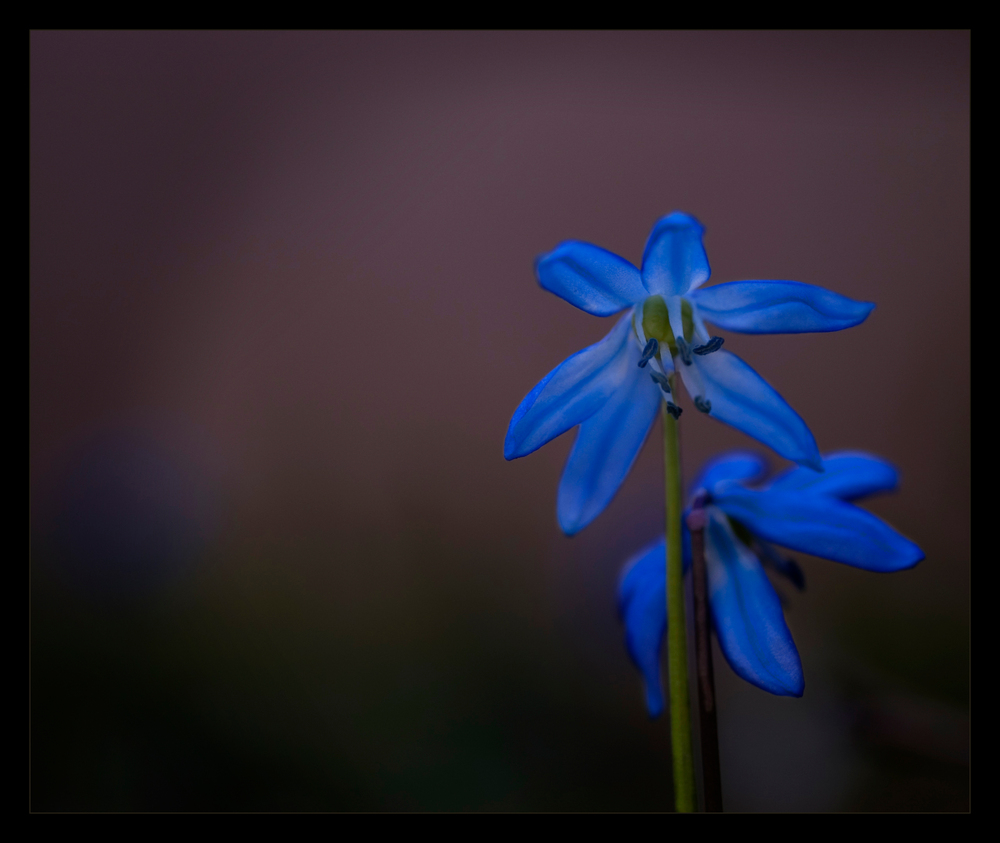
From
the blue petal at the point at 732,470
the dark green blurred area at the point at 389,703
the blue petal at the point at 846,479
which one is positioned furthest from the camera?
the dark green blurred area at the point at 389,703

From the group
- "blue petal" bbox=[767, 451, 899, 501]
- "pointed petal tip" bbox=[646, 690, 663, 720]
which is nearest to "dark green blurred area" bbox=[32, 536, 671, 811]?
"pointed petal tip" bbox=[646, 690, 663, 720]

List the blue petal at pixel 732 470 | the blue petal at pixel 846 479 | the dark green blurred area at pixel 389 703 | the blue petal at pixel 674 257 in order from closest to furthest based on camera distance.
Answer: the blue petal at pixel 674 257
the blue petal at pixel 846 479
the blue petal at pixel 732 470
the dark green blurred area at pixel 389 703

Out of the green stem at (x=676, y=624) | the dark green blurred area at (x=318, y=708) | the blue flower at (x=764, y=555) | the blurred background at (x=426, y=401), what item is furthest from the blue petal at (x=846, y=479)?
the dark green blurred area at (x=318, y=708)

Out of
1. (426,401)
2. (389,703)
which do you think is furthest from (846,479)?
(426,401)

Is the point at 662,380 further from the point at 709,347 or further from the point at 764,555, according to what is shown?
the point at 764,555

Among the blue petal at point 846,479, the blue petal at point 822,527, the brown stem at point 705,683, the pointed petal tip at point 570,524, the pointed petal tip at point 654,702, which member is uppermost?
the blue petal at point 846,479

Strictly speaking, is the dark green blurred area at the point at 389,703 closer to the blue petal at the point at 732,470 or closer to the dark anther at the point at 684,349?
the blue petal at the point at 732,470
